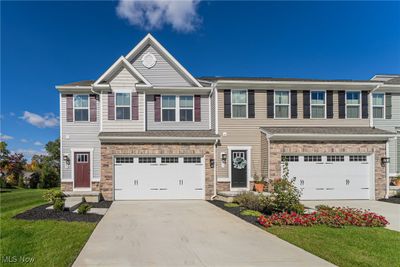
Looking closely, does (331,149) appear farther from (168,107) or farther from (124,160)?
(124,160)

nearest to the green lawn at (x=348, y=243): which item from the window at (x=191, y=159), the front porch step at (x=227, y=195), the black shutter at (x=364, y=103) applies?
the front porch step at (x=227, y=195)

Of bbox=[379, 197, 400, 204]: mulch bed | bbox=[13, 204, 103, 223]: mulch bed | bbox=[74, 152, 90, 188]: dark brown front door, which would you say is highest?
bbox=[74, 152, 90, 188]: dark brown front door

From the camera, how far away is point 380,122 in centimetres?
1752

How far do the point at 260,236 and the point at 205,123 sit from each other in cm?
978

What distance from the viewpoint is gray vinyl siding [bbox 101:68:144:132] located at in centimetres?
1575

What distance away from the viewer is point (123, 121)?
52.0 feet

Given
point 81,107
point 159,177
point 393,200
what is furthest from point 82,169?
point 393,200

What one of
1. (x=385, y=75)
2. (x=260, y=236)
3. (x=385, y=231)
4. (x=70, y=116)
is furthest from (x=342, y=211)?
(x=385, y=75)

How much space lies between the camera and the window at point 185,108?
54.7ft

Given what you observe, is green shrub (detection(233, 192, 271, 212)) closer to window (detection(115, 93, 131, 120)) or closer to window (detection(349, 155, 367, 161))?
window (detection(349, 155, 367, 161))

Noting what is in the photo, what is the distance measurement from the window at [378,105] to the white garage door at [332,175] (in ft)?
11.5

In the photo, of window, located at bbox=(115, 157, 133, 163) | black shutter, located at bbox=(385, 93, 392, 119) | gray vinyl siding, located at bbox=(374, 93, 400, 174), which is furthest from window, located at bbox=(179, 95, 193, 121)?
black shutter, located at bbox=(385, 93, 392, 119)

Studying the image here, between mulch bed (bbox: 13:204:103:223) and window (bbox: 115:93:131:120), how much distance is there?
21.7 feet

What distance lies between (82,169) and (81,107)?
3513mm
